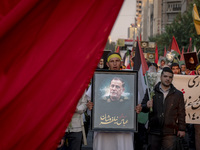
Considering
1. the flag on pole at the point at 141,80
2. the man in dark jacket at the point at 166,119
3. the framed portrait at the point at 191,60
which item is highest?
the framed portrait at the point at 191,60

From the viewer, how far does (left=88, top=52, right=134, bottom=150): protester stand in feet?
21.5

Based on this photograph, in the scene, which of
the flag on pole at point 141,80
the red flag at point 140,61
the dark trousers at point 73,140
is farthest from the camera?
the red flag at point 140,61

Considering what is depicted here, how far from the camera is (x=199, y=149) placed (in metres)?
9.91

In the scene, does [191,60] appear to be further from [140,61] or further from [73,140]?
[73,140]

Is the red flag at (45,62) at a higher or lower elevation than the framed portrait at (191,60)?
lower

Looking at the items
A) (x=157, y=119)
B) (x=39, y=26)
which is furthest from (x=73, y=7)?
(x=157, y=119)

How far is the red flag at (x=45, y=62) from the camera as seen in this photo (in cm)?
181

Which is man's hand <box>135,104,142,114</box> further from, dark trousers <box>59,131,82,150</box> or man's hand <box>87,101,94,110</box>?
dark trousers <box>59,131,82,150</box>

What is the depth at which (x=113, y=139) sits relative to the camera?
664 centimetres

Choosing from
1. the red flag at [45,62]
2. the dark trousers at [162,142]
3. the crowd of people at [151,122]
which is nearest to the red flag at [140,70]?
the crowd of people at [151,122]

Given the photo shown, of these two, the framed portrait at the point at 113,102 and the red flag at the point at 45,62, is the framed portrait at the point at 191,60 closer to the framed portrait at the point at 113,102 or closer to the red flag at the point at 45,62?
the framed portrait at the point at 113,102

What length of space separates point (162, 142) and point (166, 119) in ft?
1.33

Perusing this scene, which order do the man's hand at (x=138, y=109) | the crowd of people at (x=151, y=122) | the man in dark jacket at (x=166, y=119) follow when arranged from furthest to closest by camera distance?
the man in dark jacket at (x=166, y=119), the crowd of people at (x=151, y=122), the man's hand at (x=138, y=109)

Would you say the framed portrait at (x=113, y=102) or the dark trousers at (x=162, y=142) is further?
the dark trousers at (x=162, y=142)
